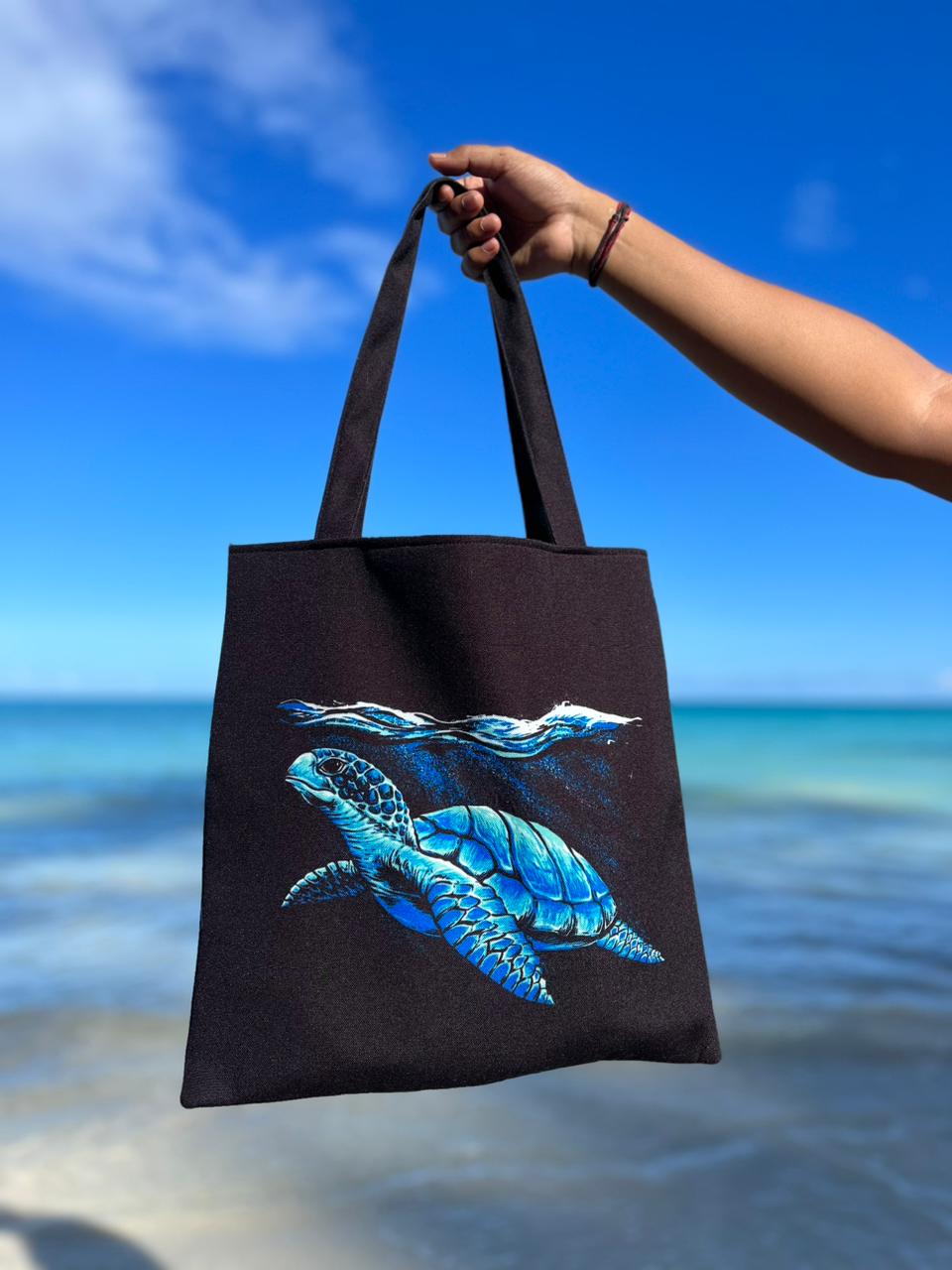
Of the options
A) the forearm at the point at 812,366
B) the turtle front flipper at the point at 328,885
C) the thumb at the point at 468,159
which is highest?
the thumb at the point at 468,159

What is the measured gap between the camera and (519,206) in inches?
52.0

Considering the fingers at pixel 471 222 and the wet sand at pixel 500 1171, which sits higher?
the fingers at pixel 471 222

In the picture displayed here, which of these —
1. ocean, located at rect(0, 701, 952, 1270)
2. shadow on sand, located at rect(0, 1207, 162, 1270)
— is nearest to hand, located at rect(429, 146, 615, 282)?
ocean, located at rect(0, 701, 952, 1270)

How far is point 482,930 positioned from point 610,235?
0.82 m

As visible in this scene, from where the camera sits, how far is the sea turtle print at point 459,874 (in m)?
1.18

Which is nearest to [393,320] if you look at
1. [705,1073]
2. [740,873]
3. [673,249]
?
[673,249]

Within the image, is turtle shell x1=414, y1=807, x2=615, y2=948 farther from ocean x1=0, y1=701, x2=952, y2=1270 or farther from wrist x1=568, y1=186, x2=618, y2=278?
ocean x1=0, y1=701, x2=952, y2=1270

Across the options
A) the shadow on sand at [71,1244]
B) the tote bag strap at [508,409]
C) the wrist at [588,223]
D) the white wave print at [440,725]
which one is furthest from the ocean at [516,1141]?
the wrist at [588,223]

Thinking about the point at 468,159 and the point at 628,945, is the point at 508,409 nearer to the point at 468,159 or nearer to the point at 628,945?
the point at 468,159

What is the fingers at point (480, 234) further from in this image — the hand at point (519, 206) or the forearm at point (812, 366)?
the forearm at point (812, 366)

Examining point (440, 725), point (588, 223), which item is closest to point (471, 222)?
point (588, 223)

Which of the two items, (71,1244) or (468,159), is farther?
(71,1244)

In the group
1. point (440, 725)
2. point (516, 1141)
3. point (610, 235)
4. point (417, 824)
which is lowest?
point (516, 1141)

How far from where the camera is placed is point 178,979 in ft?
14.2
